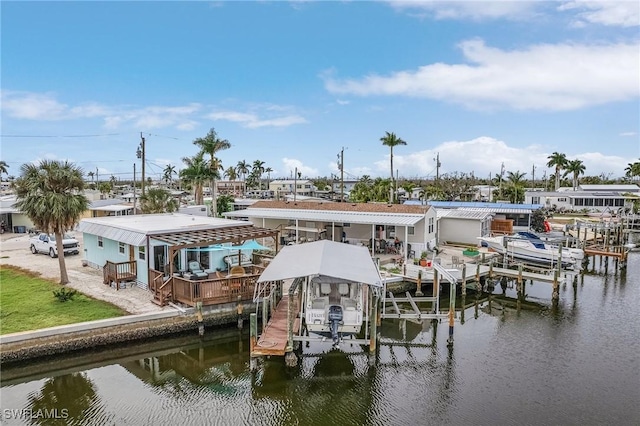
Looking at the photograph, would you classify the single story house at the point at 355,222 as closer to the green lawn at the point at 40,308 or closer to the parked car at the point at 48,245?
the parked car at the point at 48,245

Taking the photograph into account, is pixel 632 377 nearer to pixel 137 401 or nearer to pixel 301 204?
pixel 137 401

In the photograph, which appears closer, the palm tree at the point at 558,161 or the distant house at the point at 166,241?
the distant house at the point at 166,241

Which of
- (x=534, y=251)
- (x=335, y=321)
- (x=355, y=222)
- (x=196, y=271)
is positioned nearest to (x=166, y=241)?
(x=196, y=271)

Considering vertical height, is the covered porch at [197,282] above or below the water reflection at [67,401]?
above

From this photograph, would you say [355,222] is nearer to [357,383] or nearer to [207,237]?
[207,237]

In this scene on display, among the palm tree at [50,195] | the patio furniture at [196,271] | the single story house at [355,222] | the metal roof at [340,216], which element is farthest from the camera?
the single story house at [355,222]

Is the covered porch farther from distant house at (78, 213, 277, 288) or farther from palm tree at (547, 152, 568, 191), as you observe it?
palm tree at (547, 152, 568, 191)

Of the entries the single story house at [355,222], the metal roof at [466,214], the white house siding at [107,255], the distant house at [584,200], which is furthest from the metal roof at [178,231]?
the distant house at [584,200]

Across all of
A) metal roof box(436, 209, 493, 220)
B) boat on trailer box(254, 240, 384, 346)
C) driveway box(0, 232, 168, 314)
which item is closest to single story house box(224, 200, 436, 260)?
metal roof box(436, 209, 493, 220)
